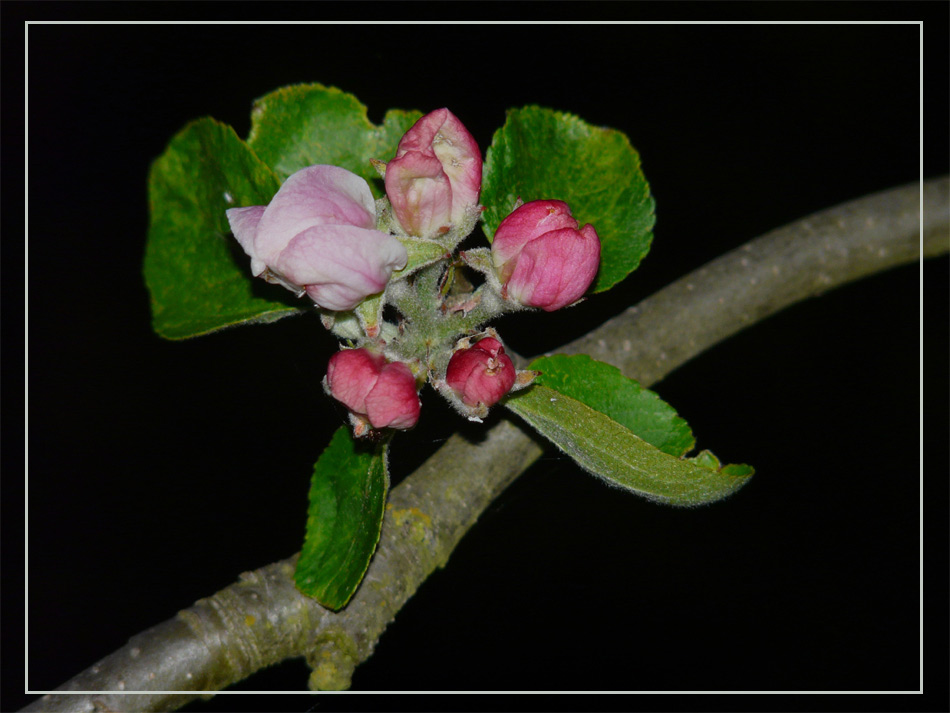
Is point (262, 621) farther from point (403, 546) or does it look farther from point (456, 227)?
point (456, 227)

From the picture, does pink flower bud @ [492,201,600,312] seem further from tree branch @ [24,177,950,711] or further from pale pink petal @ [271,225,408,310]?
tree branch @ [24,177,950,711]

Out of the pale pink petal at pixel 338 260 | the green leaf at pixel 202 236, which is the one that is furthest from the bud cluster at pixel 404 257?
the green leaf at pixel 202 236

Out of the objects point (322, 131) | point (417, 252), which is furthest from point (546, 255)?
point (322, 131)

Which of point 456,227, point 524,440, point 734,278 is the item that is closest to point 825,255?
point 734,278

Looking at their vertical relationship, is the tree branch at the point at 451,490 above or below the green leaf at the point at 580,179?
below

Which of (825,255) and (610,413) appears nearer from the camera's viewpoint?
(610,413)

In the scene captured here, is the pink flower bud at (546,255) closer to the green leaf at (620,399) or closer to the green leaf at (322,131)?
the green leaf at (620,399)
